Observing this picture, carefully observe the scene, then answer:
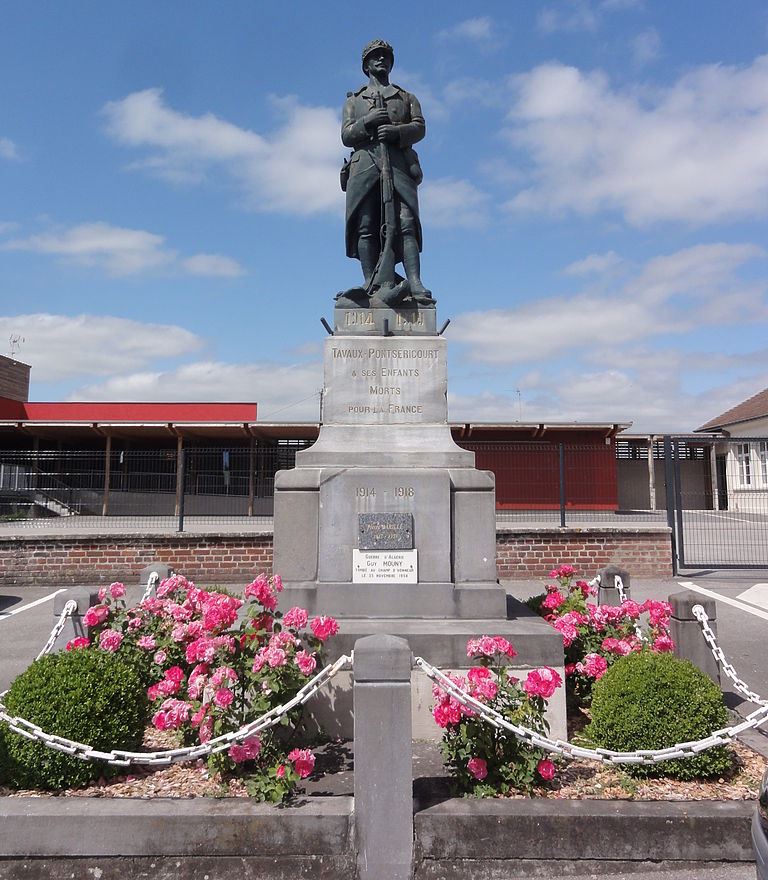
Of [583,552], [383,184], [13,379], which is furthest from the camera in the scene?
[13,379]

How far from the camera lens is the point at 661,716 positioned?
3.51m

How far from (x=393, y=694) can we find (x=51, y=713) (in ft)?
5.98

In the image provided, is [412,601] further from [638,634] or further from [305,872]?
[305,872]

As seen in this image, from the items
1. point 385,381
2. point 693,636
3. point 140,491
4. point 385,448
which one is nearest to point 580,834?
point 693,636

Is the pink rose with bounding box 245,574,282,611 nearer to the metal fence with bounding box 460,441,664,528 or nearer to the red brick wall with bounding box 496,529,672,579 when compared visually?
the red brick wall with bounding box 496,529,672,579

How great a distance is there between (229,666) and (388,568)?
161 cm

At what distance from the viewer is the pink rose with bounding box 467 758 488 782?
3.15m

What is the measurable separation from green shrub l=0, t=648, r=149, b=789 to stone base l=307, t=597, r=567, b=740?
3.73 ft

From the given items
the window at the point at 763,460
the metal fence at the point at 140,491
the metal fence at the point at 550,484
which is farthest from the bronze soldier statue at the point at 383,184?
the window at the point at 763,460

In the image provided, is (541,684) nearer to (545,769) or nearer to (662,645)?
(545,769)

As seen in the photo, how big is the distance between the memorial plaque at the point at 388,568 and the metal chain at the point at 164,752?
1657mm

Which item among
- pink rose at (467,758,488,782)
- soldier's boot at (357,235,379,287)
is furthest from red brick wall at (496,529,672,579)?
pink rose at (467,758,488,782)

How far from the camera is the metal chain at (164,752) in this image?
302cm

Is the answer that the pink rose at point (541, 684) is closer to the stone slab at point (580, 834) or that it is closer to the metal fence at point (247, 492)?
the stone slab at point (580, 834)
